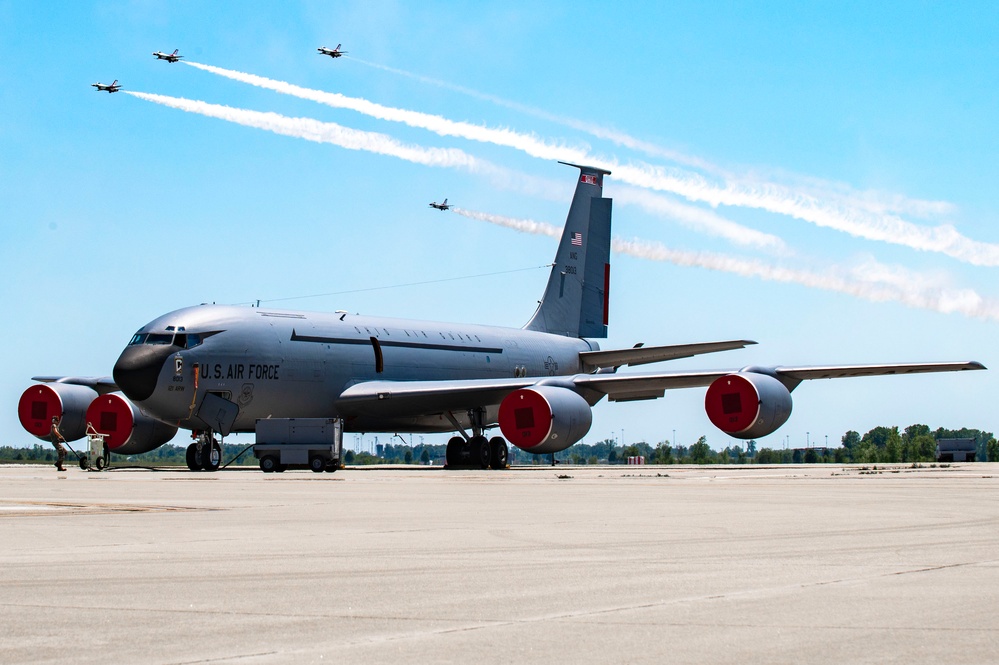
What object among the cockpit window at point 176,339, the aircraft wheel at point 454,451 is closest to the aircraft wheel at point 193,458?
the cockpit window at point 176,339

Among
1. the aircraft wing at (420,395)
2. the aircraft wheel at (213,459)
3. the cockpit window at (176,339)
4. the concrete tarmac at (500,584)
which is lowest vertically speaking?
the concrete tarmac at (500,584)

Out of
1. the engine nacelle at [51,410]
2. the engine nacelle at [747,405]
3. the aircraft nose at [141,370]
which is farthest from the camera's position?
the engine nacelle at [51,410]

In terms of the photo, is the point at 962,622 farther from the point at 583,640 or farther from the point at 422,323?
the point at 422,323

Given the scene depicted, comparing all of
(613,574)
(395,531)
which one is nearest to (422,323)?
(395,531)

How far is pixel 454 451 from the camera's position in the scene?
4412 centimetres

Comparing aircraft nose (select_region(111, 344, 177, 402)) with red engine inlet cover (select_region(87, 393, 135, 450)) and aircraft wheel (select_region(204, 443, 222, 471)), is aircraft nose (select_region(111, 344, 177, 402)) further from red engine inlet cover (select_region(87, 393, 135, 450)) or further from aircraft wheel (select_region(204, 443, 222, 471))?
red engine inlet cover (select_region(87, 393, 135, 450))

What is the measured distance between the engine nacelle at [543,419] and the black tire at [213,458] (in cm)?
863

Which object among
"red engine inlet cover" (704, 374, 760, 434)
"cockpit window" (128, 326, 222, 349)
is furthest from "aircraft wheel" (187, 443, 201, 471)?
"red engine inlet cover" (704, 374, 760, 434)

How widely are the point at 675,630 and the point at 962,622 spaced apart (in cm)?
161

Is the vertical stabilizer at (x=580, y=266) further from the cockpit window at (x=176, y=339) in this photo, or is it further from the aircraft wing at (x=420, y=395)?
the cockpit window at (x=176, y=339)

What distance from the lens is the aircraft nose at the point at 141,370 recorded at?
3616 cm

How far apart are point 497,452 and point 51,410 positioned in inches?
599

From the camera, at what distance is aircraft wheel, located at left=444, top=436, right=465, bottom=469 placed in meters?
43.8

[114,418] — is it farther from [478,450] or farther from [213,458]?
[478,450]
